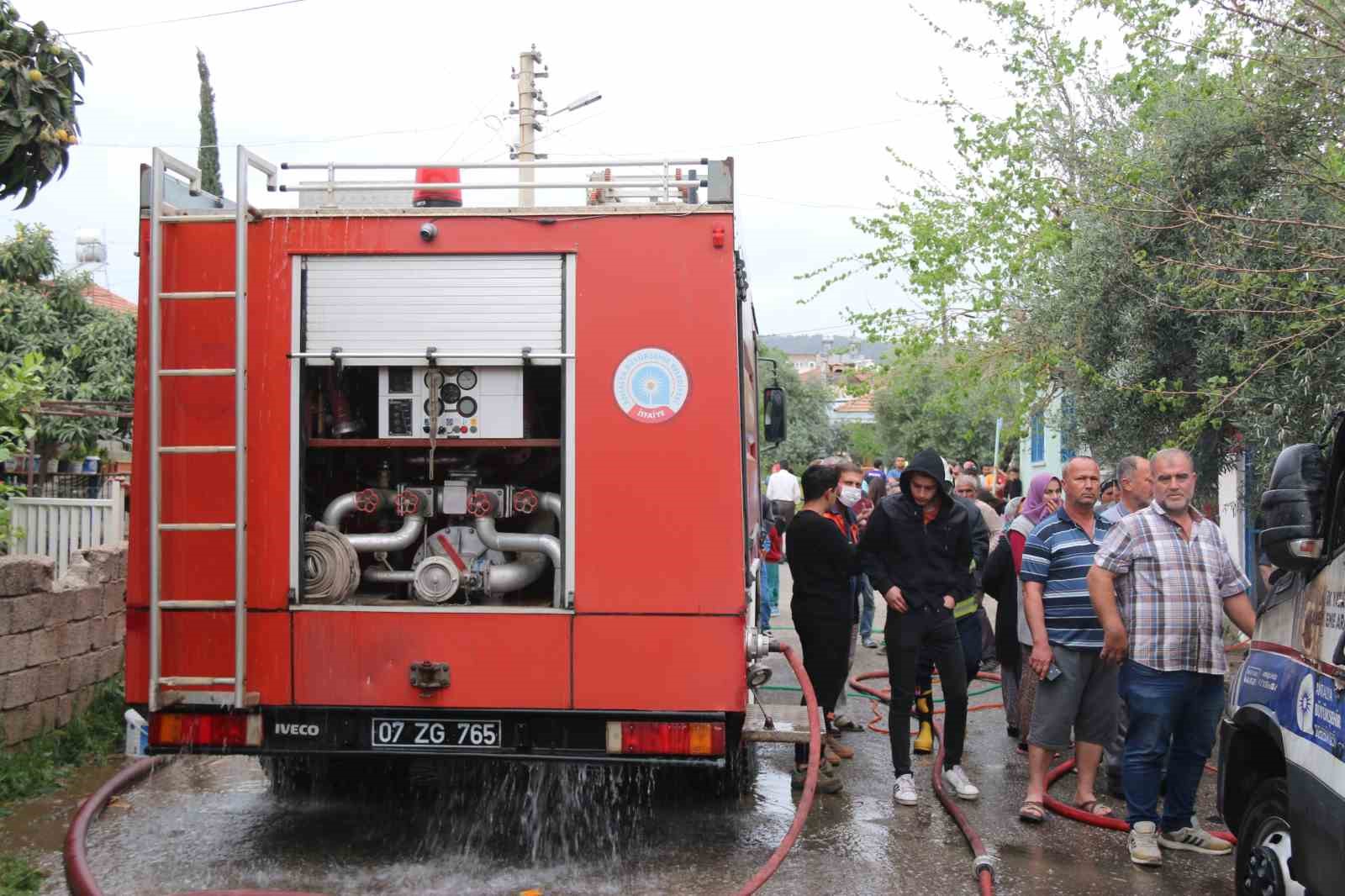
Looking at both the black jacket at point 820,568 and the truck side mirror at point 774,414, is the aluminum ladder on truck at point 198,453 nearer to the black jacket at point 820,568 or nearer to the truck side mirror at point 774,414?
the black jacket at point 820,568

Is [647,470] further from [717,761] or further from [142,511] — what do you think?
[142,511]

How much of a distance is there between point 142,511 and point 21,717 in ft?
9.52

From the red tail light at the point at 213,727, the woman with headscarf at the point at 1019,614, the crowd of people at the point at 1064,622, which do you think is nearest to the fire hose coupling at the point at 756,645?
the crowd of people at the point at 1064,622

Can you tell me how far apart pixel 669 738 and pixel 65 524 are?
5962mm

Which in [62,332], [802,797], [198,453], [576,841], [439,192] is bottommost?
[576,841]

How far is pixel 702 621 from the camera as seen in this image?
5531mm

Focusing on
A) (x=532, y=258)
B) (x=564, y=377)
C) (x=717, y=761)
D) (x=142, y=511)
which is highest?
(x=532, y=258)

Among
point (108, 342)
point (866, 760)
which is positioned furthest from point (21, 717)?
point (108, 342)

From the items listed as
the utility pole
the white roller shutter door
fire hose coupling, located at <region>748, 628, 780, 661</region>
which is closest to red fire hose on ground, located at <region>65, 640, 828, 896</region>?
fire hose coupling, located at <region>748, 628, 780, 661</region>

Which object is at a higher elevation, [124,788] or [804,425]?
[804,425]

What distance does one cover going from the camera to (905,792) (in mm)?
7020

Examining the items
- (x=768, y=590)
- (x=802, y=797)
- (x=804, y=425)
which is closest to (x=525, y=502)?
(x=802, y=797)

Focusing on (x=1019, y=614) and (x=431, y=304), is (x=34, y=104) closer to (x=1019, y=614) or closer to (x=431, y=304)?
(x=431, y=304)

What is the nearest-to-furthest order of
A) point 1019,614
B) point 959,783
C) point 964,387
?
point 959,783, point 1019,614, point 964,387
